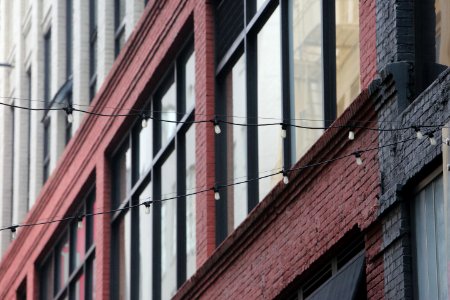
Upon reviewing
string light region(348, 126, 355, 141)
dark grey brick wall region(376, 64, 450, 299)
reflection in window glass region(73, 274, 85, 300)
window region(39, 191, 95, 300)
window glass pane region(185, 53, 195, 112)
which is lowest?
dark grey brick wall region(376, 64, 450, 299)

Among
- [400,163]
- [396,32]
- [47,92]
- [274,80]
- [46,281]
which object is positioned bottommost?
[400,163]

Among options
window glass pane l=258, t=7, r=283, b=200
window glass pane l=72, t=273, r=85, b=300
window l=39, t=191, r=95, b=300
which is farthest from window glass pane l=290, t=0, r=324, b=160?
window glass pane l=72, t=273, r=85, b=300

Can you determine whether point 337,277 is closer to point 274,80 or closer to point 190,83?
point 274,80

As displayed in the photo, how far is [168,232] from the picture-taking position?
24906 mm

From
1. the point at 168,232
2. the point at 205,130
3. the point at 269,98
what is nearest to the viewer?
the point at 269,98

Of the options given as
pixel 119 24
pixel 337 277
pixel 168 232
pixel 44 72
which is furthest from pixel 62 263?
pixel 337 277

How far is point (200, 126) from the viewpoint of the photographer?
894 inches

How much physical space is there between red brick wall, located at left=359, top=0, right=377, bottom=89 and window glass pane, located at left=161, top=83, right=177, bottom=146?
828 cm

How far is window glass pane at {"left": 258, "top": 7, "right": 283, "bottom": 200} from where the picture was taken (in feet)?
64.7

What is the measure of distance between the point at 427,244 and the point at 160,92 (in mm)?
11522

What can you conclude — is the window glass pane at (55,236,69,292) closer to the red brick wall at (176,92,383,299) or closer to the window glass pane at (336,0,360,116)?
the red brick wall at (176,92,383,299)

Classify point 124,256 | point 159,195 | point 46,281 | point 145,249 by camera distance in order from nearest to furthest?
point 159,195 < point 145,249 < point 124,256 < point 46,281

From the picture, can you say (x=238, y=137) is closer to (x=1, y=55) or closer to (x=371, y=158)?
(x=371, y=158)

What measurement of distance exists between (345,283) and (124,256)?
11816 mm
